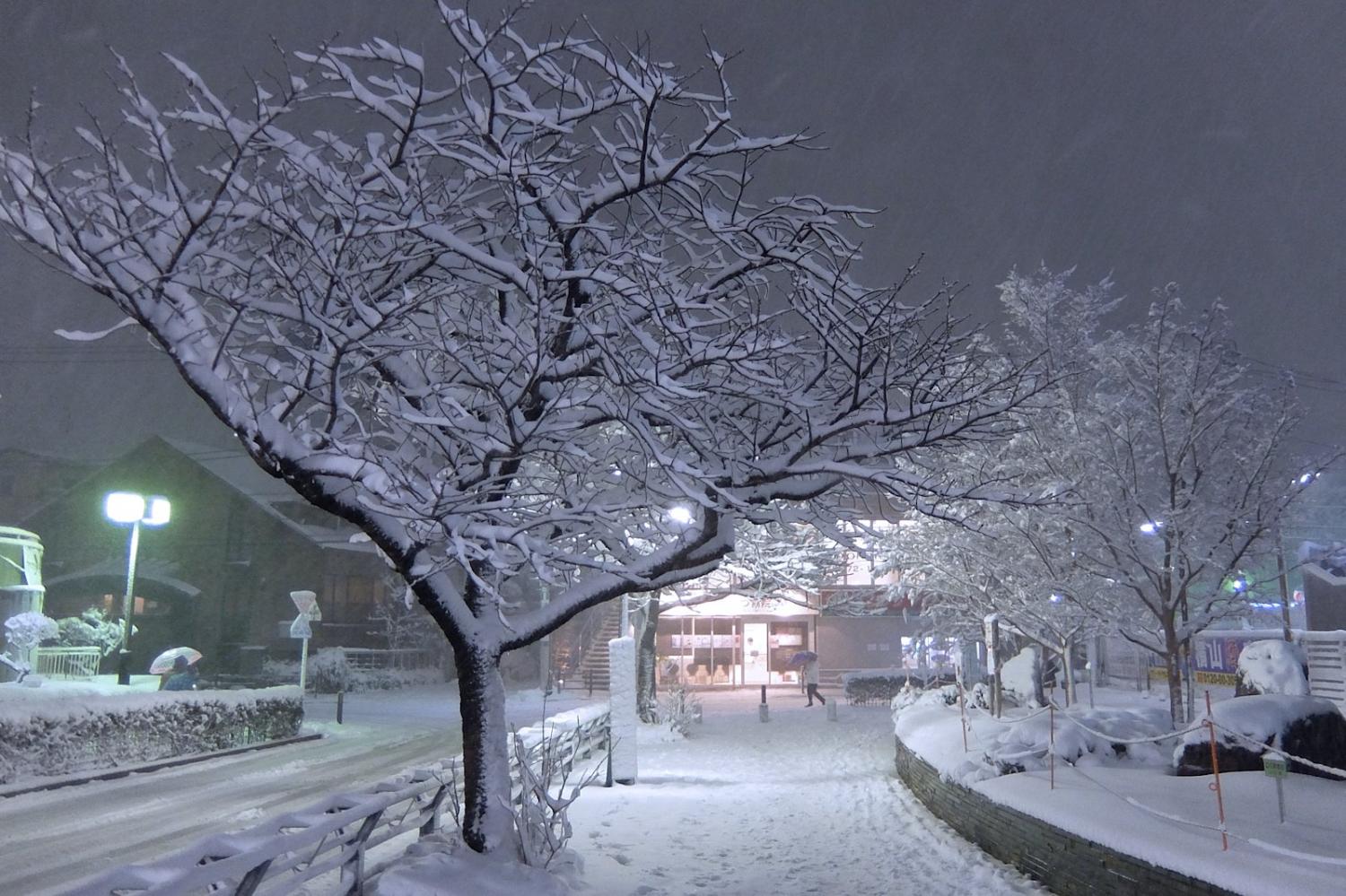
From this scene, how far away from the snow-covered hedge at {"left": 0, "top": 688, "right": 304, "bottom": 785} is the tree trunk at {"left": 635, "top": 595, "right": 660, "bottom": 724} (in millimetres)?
9137

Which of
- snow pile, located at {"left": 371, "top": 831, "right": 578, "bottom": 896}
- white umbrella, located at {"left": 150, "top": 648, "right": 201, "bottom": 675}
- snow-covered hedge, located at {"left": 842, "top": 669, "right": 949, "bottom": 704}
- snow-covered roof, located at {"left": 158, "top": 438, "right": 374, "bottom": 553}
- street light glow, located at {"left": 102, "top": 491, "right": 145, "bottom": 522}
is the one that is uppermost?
snow-covered roof, located at {"left": 158, "top": 438, "right": 374, "bottom": 553}

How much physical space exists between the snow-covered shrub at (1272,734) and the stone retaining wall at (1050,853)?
2.62m

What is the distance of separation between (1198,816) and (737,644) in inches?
1453

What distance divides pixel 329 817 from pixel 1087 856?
6495 mm

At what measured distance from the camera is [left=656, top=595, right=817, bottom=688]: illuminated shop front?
44.2 meters

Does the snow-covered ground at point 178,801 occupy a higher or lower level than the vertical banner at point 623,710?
lower

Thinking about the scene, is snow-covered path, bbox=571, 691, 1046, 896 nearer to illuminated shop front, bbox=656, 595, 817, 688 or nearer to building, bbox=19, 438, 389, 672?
illuminated shop front, bbox=656, 595, 817, 688

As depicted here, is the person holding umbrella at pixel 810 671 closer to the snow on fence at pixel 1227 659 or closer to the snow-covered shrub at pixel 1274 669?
the snow on fence at pixel 1227 659

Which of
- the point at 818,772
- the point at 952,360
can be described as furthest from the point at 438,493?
the point at 818,772

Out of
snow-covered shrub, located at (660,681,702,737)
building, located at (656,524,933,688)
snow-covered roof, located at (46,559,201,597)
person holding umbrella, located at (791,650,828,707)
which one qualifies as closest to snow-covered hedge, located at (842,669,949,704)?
person holding umbrella, located at (791,650,828,707)

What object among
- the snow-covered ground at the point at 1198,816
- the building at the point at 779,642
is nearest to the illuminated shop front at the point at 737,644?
the building at the point at 779,642

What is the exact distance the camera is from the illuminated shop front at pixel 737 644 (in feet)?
145

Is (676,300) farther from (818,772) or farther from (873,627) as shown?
(873,627)

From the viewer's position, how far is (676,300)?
7066mm
